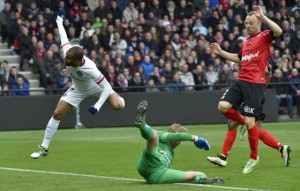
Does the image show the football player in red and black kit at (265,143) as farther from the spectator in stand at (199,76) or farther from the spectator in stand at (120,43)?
the spectator in stand at (120,43)

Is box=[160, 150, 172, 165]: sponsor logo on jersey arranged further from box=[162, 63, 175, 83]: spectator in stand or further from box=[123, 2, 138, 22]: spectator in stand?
box=[123, 2, 138, 22]: spectator in stand

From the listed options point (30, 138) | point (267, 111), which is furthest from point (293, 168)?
point (267, 111)

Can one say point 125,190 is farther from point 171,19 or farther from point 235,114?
point 171,19

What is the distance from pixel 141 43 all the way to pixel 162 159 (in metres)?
19.1

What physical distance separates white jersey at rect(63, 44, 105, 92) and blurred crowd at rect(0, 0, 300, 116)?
11.8 meters

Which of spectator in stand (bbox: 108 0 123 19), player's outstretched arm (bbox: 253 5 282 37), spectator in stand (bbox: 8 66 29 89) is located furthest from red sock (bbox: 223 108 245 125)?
spectator in stand (bbox: 108 0 123 19)

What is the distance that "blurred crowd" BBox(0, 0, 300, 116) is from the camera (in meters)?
29.1

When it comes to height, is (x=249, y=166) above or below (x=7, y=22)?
above

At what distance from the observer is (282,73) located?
30922mm

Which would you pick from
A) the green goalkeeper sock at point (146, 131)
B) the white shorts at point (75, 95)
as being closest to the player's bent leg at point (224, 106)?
the green goalkeeper sock at point (146, 131)

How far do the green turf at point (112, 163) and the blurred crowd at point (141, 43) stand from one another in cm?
459

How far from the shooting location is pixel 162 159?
11.6 meters

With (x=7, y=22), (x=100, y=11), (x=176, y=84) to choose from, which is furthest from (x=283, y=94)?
(x=7, y=22)

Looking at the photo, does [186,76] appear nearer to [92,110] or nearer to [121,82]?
[121,82]
